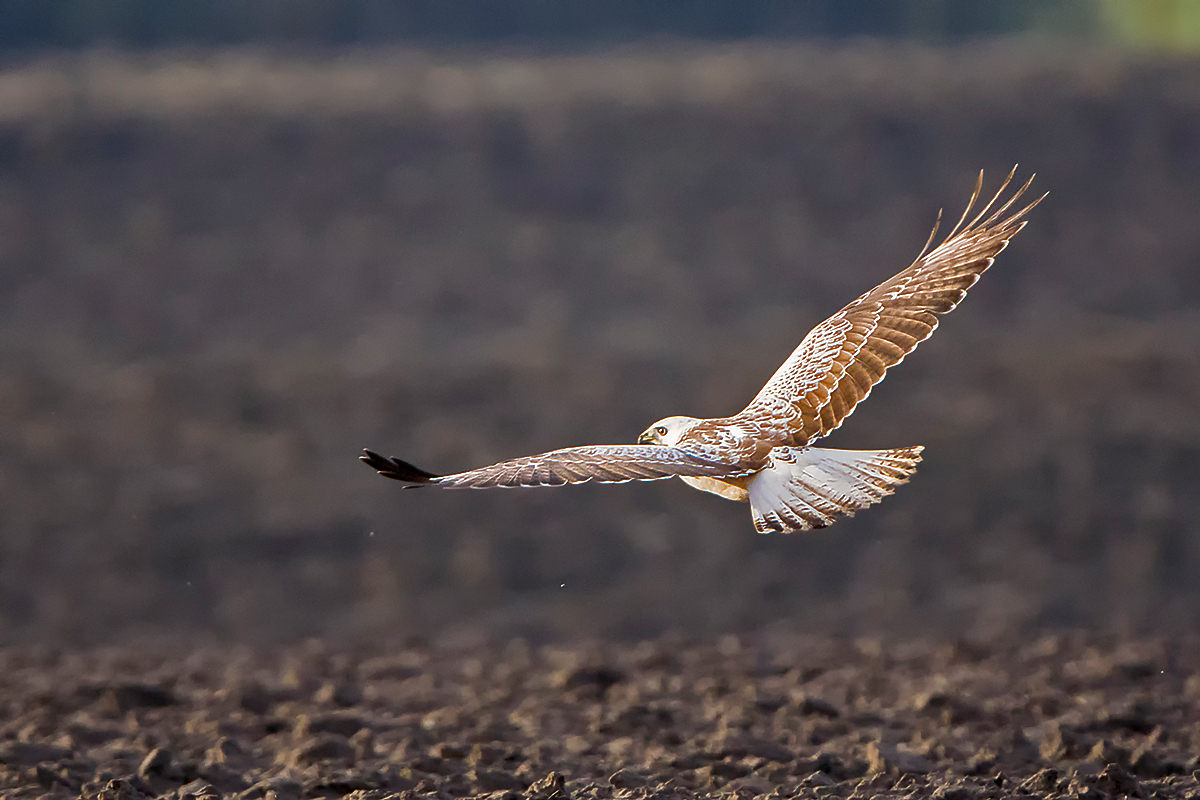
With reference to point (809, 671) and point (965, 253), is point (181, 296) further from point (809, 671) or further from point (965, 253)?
point (965, 253)

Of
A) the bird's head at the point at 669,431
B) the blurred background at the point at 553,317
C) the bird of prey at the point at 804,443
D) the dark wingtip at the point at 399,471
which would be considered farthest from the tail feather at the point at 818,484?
the blurred background at the point at 553,317

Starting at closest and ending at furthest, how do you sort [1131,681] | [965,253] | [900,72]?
[965,253] → [1131,681] → [900,72]

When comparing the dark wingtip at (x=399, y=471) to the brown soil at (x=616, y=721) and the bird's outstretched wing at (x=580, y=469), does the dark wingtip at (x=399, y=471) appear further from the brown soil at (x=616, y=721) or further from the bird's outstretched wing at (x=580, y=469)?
the brown soil at (x=616, y=721)

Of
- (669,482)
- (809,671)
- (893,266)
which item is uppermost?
(893,266)

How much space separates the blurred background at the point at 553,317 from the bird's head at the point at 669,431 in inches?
237

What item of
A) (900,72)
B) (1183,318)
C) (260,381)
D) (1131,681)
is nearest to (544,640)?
(1131,681)

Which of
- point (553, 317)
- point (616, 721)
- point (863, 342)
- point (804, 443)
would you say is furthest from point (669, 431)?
point (553, 317)

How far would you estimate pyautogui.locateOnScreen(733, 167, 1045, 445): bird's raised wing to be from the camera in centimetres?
571

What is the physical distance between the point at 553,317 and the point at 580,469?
496 inches

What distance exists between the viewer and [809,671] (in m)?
9.40

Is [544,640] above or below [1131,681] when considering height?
above

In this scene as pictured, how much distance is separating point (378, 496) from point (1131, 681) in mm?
6499

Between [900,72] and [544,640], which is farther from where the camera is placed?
[900,72]

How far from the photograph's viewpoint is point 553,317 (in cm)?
1736
